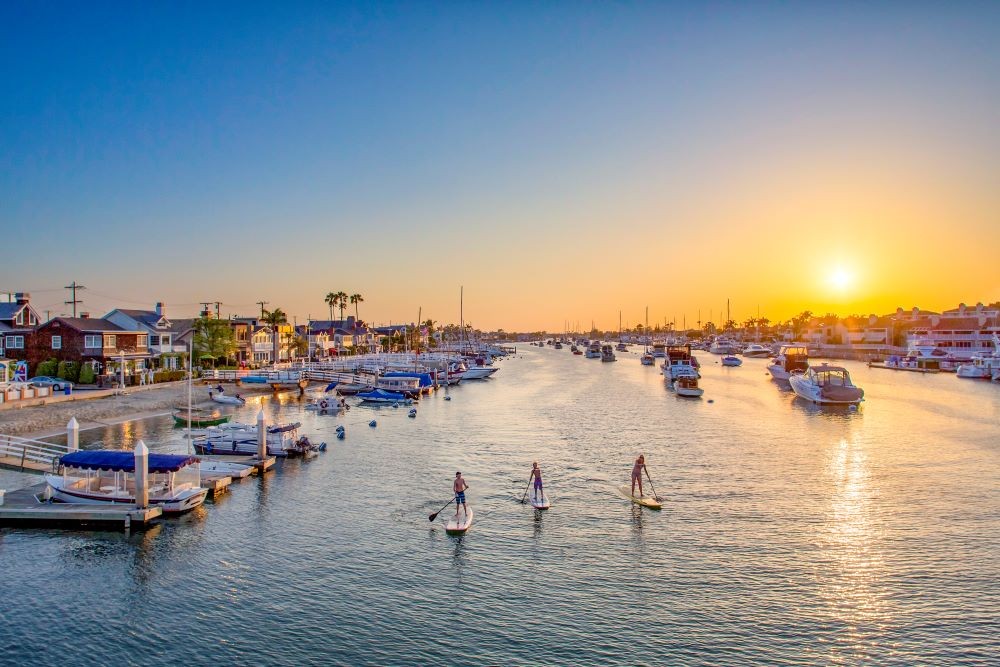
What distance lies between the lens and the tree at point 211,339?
106812 mm

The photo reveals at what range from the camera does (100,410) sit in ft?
213

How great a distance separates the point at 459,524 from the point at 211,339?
91.0 meters

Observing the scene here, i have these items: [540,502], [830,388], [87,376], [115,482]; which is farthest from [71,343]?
[830,388]

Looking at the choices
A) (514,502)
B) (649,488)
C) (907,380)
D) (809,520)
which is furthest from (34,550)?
(907,380)

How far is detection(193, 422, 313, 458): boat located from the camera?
47906 millimetres

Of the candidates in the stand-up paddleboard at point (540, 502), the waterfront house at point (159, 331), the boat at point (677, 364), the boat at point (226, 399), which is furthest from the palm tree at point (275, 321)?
the stand-up paddleboard at point (540, 502)

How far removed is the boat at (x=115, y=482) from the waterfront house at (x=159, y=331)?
63.8 meters

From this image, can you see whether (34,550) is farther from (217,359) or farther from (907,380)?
(907,380)

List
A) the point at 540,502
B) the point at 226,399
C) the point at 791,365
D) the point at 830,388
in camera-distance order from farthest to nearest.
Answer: the point at 791,365 → the point at 830,388 → the point at 226,399 → the point at 540,502

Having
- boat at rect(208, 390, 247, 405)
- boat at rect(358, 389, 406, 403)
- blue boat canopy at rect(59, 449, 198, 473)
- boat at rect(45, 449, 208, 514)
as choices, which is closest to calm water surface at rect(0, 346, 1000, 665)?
boat at rect(45, 449, 208, 514)

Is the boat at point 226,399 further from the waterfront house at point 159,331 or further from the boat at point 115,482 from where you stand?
the boat at point 115,482

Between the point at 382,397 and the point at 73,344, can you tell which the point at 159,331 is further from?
the point at 382,397

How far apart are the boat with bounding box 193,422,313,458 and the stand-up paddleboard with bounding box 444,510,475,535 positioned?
21.6 metres

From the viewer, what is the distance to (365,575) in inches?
987
